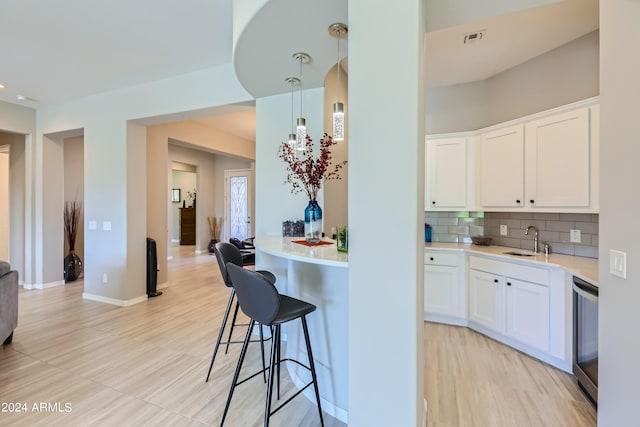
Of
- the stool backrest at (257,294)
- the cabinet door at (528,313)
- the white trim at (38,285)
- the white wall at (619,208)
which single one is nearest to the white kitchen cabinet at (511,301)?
the cabinet door at (528,313)

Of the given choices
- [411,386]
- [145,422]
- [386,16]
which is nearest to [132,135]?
[145,422]

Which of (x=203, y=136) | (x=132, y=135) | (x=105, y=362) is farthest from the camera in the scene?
(x=203, y=136)

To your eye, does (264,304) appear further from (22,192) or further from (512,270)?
(22,192)

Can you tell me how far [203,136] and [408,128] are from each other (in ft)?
17.8

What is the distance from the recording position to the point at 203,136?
19.0ft

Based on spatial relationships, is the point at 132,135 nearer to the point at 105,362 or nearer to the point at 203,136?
the point at 203,136

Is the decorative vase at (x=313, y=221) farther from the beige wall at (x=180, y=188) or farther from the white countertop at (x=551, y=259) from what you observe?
the beige wall at (x=180, y=188)

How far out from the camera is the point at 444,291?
3.26 metres

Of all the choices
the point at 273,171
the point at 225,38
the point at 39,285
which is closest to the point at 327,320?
the point at 273,171

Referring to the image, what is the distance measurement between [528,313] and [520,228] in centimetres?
102

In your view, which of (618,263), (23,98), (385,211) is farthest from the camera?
(23,98)

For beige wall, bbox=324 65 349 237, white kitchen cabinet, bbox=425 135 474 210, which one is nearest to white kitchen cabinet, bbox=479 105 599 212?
white kitchen cabinet, bbox=425 135 474 210

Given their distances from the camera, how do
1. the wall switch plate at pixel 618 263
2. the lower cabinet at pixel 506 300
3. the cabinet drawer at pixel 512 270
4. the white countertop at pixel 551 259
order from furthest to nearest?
the cabinet drawer at pixel 512 270, the lower cabinet at pixel 506 300, the white countertop at pixel 551 259, the wall switch plate at pixel 618 263

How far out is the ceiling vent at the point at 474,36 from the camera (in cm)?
258
